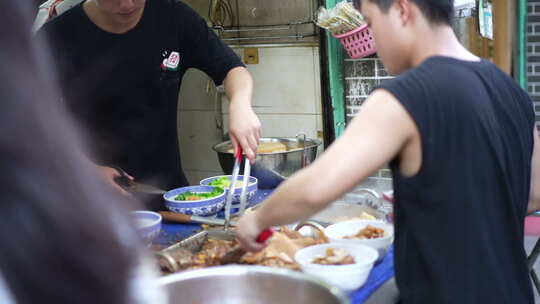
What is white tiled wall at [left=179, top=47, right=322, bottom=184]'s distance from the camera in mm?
4242

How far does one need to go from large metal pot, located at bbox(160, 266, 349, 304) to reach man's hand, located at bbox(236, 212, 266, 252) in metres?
0.31

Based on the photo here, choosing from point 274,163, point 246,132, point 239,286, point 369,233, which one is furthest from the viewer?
point 274,163

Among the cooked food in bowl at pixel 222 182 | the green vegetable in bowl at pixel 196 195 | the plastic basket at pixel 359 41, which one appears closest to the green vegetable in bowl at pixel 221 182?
the cooked food in bowl at pixel 222 182

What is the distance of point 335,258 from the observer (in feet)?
5.94

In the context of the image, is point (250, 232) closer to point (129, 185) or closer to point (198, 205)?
point (198, 205)

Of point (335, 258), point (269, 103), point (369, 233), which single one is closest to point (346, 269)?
point (335, 258)

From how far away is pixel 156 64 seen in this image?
291cm

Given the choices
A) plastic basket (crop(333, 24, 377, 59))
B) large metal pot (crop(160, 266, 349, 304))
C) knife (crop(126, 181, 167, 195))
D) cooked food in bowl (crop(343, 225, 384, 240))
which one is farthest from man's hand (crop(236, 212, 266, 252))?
plastic basket (crop(333, 24, 377, 59))

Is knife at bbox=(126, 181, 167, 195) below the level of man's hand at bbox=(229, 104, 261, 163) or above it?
below

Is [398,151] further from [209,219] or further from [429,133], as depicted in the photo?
[209,219]

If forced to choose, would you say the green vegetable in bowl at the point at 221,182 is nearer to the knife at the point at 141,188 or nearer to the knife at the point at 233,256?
the knife at the point at 141,188

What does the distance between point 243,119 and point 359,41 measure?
1.53 metres

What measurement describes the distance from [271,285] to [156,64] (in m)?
1.87

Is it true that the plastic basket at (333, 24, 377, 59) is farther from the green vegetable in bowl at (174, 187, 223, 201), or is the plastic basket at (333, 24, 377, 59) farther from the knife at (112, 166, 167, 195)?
the knife at (112, 166, 167, 195)
